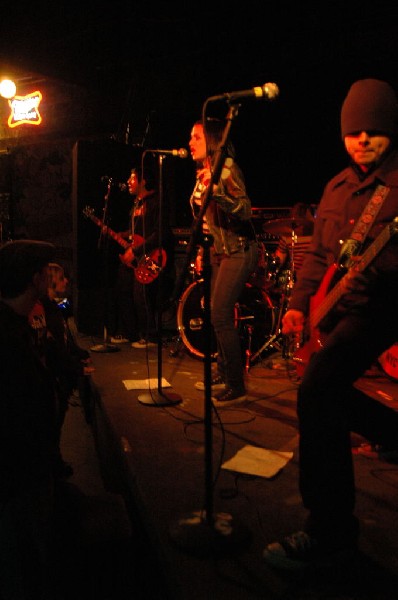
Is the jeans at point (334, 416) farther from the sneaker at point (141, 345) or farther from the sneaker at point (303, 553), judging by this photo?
the sneaker at point (141, 345)

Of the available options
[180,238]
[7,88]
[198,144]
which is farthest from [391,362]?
[7,88]

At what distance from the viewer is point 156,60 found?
837 centimetres

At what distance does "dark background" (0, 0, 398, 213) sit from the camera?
6676 mm

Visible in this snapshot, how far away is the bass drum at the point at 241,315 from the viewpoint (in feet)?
20.9

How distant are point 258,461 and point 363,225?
62.2 inches

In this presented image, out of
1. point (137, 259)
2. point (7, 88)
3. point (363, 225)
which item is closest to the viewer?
point (363, 225)

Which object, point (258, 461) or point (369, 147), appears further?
point (258, 461)

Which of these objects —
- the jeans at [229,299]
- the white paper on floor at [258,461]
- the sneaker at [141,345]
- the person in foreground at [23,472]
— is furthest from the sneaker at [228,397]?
the sneaker at [141,345]

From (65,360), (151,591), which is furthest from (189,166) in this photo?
(151,591)

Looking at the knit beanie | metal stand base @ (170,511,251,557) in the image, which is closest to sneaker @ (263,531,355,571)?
metal stand base @ (170,511,251,557)

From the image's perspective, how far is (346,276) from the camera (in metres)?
2.29

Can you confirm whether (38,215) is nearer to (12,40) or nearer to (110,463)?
(12,40)

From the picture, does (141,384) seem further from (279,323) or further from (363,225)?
(363,225)

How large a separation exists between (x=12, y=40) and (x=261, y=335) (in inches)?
227
